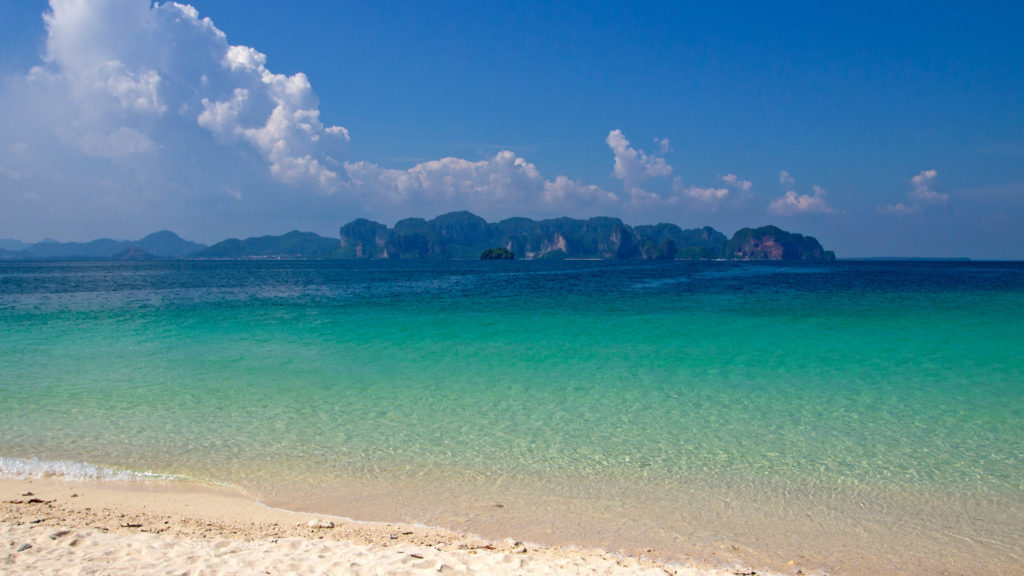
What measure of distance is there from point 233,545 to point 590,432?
6113 mm

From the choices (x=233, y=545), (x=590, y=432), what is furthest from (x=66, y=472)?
(x=590, y=432)

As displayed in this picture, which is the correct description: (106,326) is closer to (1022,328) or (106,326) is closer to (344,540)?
(344,540)

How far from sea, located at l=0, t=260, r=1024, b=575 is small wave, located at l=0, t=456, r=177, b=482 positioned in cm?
4

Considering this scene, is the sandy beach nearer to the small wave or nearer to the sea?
the sea

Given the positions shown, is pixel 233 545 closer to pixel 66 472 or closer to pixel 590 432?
pixel 66 472

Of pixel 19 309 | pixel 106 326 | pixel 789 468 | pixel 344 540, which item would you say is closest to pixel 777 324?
pixel 789 468

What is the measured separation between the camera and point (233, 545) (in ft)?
17.9

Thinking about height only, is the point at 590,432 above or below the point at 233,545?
below

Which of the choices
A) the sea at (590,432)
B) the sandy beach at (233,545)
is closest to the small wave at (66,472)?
the sea at (590,432)

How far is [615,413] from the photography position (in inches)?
444

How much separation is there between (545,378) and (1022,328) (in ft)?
71.9

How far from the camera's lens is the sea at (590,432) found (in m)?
6.50

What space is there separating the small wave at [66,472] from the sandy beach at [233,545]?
2.26 feet

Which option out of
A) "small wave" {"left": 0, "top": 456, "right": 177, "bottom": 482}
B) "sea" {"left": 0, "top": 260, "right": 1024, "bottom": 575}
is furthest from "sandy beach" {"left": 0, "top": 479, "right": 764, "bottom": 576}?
"small wave" {"left": 0, "top": 456, "right": 177, "bottom": 482}
